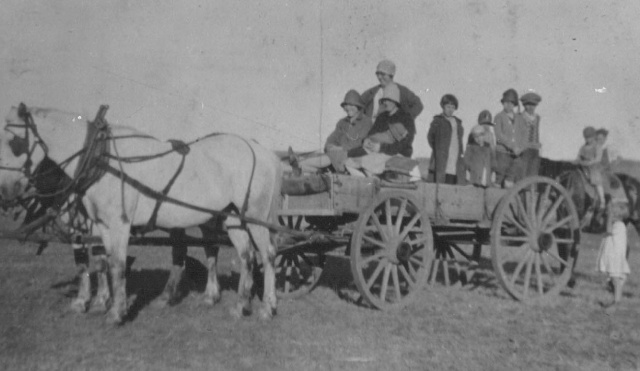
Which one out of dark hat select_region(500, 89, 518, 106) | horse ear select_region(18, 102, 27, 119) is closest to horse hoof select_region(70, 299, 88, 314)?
horse ear select_region(18, 102, 27, 119)

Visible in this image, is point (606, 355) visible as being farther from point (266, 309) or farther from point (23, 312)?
point (23, 312)

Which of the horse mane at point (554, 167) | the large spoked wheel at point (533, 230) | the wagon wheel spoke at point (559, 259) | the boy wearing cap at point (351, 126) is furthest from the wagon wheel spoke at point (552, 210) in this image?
the boy wearing cap at point (351, 126)

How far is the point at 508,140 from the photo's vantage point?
9.80m

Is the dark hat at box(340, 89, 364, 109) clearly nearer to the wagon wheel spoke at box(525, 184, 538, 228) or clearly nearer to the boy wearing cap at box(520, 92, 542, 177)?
the wagon wheel spoke at box(525, 184, 538, 228)

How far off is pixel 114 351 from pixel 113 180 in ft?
5.84

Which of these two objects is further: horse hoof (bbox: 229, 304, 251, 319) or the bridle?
horse hoof (bbox: 229, 304, 251, 319)

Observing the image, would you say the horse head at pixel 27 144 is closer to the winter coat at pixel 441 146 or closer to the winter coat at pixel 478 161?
the winter coat at pixel 441 146

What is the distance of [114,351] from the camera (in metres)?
5.82

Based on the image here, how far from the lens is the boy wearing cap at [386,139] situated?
827 centimetres

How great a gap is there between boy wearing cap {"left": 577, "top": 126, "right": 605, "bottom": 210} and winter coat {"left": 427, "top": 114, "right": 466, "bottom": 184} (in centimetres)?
203

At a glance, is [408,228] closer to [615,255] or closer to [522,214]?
[522,214]

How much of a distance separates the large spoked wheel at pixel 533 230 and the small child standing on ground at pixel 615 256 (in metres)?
0.55

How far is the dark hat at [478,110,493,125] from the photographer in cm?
988

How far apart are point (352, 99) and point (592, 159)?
4161 millimetres
